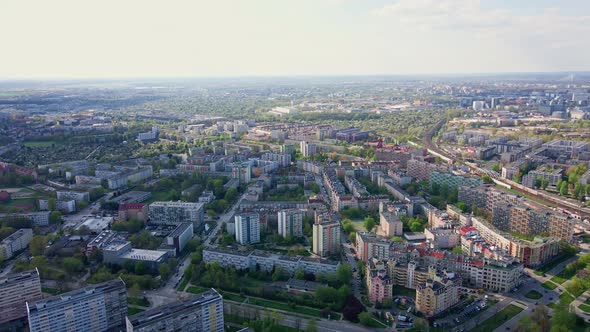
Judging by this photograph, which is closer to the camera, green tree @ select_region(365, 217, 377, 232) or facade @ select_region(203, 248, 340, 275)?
facade @ select_region(203, 248, 340, 275)

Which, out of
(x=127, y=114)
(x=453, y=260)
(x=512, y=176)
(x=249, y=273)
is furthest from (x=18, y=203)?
(x=127, y=114)

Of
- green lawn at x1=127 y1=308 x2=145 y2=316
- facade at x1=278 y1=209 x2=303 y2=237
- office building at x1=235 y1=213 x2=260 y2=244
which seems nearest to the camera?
green lawn at x1=127 y1=308 x2=145 y2=316

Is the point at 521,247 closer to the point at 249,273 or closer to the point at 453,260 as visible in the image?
the point at 453,260

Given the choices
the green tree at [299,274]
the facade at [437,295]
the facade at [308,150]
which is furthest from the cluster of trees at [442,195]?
the facade at [308,150]

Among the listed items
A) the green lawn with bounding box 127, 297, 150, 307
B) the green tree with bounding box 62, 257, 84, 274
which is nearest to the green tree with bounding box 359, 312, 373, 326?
the green lawn with bounding box 127, 297, 150, 307

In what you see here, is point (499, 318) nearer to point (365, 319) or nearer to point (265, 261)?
point (365, 319)

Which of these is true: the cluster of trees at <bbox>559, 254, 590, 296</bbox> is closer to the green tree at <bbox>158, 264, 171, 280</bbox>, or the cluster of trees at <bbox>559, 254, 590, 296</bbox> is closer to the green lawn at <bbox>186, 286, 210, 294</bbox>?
the green lawn at <bbox>186, 286, 210, 294</bbox>
